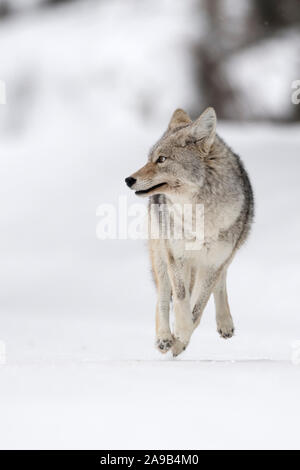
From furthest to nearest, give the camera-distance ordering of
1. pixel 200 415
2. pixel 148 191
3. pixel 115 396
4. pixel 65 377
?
pixel 148 191
pixel 65 377
pixel 115 396
pixel 200 415

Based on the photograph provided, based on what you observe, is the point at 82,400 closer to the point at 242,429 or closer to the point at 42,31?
the point at 242,429

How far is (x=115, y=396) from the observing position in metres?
3.79

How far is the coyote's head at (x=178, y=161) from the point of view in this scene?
16.4ft

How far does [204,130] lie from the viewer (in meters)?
5.20

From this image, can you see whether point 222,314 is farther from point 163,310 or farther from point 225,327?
point 163,310

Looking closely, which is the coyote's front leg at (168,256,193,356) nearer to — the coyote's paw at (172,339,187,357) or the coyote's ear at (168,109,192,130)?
the coyote's paw at (172,339,187,357)

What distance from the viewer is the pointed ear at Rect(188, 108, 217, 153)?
5164mm

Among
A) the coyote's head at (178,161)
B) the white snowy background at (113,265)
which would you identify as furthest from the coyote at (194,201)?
the white snowy background at (113,265)

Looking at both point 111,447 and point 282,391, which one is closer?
point 111,447

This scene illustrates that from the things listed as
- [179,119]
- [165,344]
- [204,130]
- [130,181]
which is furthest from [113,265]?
[130,181]

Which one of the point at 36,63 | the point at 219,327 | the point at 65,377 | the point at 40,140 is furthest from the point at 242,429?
the point at 36,63

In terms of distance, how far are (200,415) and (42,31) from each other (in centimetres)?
2141

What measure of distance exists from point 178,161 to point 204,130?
0.26m

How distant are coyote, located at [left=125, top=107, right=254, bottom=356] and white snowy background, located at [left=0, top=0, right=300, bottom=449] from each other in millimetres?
435
